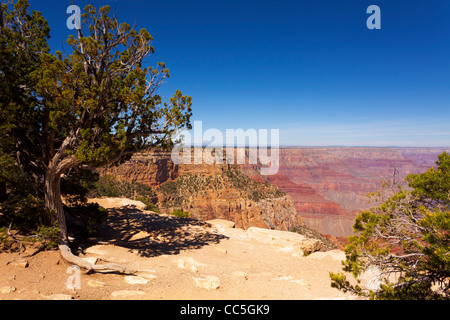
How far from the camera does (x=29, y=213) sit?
28.7ft

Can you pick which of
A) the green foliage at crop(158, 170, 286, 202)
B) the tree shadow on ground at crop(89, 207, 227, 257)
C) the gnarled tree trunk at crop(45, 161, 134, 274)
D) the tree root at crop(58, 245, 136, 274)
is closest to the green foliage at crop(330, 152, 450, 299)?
the tree root at crop(58, 245, 136, 274)

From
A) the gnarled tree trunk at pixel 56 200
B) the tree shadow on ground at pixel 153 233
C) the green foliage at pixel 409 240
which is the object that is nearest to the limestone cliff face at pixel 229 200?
the tree shadow on ground at pixel 153 233

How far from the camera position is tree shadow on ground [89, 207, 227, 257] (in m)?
11.4

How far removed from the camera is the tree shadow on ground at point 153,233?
11.4 m

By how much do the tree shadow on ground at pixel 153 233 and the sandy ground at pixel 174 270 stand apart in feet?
0.15

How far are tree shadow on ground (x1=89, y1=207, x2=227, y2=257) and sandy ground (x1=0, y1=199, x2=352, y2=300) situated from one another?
0.05 meters

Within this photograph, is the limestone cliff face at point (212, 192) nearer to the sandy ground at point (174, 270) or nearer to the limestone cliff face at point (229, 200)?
the limestone cliff face at point (229, 200)

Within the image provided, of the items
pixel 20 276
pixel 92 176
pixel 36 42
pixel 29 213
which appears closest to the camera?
pixel 20 276

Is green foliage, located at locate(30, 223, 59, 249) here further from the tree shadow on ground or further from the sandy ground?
the tree shadow on ground

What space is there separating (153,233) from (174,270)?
5.14 meters
